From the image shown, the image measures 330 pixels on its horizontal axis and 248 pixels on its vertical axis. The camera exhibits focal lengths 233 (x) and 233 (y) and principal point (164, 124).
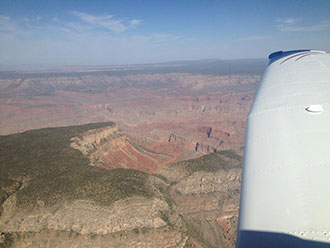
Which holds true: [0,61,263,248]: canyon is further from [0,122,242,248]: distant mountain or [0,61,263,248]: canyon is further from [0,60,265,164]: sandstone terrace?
[0,60,265,164]: sandstone terrace

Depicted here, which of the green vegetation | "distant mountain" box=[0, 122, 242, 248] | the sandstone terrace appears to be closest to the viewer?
"distant mountain" box=[0, 122, 242, 248]

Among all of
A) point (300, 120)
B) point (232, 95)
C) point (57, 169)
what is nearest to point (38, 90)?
point (232, 95)

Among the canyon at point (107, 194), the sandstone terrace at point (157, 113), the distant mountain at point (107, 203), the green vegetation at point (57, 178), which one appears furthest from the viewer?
the sandstone terrace at point (157, 113)

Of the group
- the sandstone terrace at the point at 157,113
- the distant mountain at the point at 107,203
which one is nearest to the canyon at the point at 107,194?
the distant mountain at the point at 107,203

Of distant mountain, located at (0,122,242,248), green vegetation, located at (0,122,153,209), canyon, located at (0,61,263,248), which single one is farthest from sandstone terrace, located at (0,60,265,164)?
green vegetation, located at (0,122,153,209)

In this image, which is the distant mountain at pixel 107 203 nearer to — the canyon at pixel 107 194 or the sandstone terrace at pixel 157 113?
the canyon at pixel 107 194

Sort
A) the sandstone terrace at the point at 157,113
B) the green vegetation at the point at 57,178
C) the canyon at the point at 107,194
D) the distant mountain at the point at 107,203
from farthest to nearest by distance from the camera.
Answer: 1. the sandstone terrace at the point at 157,113
2. the green vegetation at the point at 57,178
3. the canyon at the point at 107,194
4. the distant mountain at the point at 107,203

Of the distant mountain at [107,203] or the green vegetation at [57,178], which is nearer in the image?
the distant mountain at [107,203]
